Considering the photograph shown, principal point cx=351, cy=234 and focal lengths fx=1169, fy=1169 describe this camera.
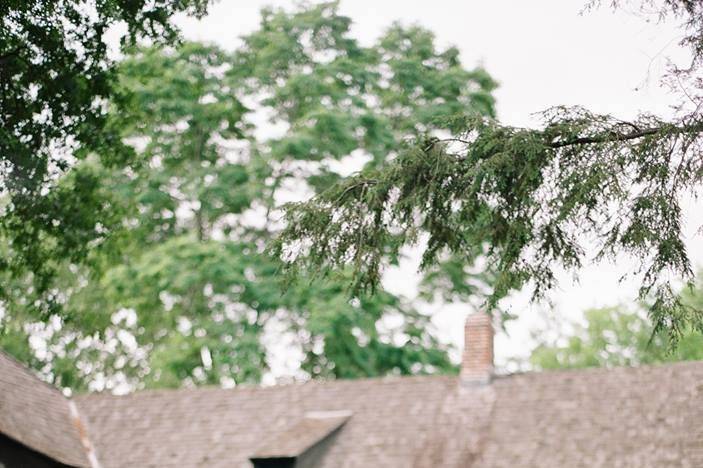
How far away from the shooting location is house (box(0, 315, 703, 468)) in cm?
1953

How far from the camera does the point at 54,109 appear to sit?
1703cm

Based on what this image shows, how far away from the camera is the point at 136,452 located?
21.9m

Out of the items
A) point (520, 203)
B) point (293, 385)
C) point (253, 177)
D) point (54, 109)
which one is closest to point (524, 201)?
point (520, 203)

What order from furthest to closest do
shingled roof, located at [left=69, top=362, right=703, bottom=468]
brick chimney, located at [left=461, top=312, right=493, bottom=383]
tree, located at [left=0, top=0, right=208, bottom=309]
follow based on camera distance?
brick chimney, located at [left=461, top=312, right=493, bottom=383] < shingled roof, located at [left=69, top=362, right=703, bottom=468] < tree, located at [left=0, top=0, right=208, bottom=309]

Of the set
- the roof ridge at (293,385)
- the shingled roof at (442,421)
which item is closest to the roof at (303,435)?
the shingled roof at (442,421)

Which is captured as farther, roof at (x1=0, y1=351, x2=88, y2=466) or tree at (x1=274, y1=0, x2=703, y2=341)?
roof at (x1=0, y1=351, x2=88, y2=466)

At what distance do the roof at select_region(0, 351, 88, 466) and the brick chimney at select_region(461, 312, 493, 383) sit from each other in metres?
7.29

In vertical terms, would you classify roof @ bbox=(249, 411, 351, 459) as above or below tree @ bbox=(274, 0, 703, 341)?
below

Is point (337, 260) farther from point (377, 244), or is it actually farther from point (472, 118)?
point (472, 118)

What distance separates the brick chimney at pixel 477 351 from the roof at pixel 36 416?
729 cm

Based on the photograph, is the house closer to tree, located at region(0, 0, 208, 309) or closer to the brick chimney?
the brick chimney

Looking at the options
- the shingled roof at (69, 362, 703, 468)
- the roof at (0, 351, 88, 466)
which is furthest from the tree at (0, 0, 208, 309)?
the shingled roof at (69, 362, 703, 468)

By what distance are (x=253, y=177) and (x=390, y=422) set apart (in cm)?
862

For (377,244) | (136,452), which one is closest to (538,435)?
(136,452)
